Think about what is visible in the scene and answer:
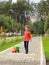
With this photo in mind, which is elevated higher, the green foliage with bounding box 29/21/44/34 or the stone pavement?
the stone pavement

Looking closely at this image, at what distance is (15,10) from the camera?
10306 cm

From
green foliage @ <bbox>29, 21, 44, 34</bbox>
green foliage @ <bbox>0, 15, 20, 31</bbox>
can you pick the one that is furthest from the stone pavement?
green foliage @ <bbox>29, 21, 44, 34</bbox>

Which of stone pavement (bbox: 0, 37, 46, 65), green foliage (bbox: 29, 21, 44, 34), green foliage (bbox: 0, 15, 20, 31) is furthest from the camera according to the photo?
green foliage (bbox: 29, 21, 44, 34)

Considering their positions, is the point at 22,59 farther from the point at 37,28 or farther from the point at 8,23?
the point at 37,28

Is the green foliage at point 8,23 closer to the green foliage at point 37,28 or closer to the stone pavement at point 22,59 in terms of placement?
the green foliage at point 37,28

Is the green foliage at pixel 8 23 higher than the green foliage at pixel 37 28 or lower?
higher

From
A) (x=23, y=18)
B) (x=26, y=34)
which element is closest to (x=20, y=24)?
(x=23, y=18)

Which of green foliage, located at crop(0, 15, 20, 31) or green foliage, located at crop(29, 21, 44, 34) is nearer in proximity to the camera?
green foliage, located at crop(0, 15, 20, 31)

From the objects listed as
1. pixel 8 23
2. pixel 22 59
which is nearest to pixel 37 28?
pixel 8 23

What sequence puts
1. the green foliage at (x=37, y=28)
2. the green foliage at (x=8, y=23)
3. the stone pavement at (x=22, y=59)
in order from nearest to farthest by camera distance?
the stone pavement at (x=22, y=59) < the green foliage at (x=8, y=23) < the green foliage at (x=37, y=28)

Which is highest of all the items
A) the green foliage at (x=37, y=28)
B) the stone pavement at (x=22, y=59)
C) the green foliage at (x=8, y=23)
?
the stone pavement at (x=22, y=59)

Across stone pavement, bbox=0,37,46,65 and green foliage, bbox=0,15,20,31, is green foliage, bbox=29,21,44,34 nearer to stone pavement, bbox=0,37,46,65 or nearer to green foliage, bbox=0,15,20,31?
green foliage, bbox=0,15,20,31

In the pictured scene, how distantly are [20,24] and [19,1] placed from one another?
12.4 meters

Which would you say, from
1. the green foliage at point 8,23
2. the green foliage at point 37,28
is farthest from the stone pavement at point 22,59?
the green foliage at point 37,28
